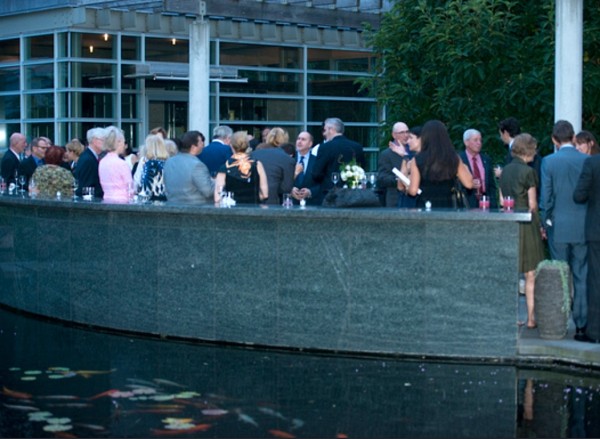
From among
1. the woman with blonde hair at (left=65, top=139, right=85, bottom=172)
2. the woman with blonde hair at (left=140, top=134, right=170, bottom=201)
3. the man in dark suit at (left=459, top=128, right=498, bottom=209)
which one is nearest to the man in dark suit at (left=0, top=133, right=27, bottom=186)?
the woman with blonde hair at (left=65, top=139, right=85, bottom=172)

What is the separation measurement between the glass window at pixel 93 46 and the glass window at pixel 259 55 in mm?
2817

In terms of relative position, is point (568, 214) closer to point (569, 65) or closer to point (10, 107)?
point (569, 65)

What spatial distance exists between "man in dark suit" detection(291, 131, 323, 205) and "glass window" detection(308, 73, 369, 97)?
1479 cm

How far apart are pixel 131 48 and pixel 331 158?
14151 mm

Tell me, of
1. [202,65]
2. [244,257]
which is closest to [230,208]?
[244,257]

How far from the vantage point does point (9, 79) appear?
29.6m

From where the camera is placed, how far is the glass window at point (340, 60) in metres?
32.0

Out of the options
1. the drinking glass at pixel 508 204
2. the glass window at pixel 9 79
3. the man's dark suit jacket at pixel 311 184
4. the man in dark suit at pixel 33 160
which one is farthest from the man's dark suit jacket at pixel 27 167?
the glass window at pixel 9 79

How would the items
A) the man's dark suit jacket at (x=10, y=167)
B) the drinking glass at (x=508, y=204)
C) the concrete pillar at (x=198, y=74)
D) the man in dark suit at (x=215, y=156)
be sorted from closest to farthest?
the drinking glass at (x=508, y=204) → the man in dark suit at (x=215, y=156) → the man's dark suit jacket at (x=10, y=167) → the concrete pillar at (x=198, y=74)

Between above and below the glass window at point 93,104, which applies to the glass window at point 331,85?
above

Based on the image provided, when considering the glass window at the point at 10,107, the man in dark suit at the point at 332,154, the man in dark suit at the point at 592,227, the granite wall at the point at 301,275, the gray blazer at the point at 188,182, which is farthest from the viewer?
the glass window at the point at 10,107

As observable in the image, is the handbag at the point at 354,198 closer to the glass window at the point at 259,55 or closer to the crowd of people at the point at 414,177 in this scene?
the crowd of people at the point at 414,177

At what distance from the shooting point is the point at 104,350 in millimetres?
12055

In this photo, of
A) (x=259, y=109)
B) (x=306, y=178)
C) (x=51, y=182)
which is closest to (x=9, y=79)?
(x=259, y=109)
